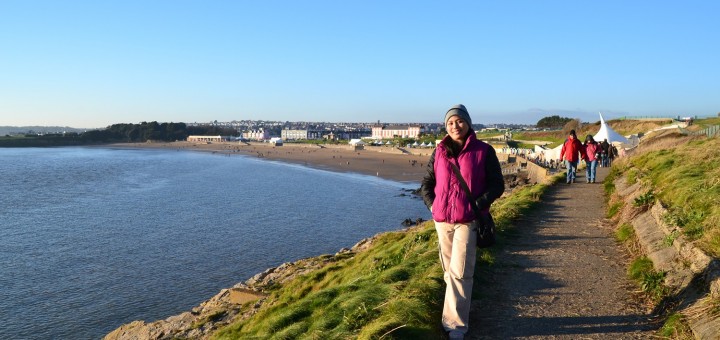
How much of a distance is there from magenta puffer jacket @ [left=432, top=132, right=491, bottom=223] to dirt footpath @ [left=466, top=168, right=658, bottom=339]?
4.09 feet

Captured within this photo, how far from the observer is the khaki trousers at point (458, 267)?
4664 millimetres

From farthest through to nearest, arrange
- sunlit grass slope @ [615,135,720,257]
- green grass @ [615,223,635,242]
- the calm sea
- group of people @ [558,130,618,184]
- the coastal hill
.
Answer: group of people @ [558,130,618,184], the calm sea, green grass @ [615,223,635,242], sunlit grass slope @ [615,135,720,257], the coastal hill

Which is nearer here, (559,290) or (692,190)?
(559,290)

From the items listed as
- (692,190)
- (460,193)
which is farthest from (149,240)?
(460,193)

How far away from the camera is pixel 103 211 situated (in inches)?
1473

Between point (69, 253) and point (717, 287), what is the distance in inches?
1011

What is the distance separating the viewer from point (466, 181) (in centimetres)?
461

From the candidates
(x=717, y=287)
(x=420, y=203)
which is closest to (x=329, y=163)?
(x=420, y=203)

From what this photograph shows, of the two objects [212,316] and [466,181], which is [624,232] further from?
[212,316]

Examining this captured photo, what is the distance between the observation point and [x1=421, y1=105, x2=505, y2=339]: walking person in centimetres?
460

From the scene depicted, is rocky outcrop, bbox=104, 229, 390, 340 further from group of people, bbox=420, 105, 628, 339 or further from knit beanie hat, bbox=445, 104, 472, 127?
knit beanie hat, bbox=445, 104, 472, 127

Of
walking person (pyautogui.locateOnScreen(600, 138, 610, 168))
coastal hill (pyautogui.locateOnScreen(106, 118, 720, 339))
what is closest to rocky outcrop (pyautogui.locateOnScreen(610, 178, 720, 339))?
coastal hill (pyautogui.locateOnScreen(106, 118, 720, 339))

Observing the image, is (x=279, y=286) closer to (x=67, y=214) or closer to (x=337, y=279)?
(x=337, y=279)

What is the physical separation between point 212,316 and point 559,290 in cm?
960
